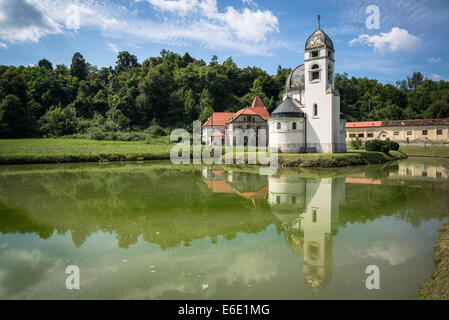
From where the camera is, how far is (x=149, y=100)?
202 feet

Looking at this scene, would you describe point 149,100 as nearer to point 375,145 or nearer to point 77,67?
point 77,67

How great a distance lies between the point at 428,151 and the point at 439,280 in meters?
42.0

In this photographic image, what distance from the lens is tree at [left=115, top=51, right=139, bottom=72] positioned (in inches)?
3506

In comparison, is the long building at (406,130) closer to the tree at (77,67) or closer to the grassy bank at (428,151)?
the grassy bank at (428,151)

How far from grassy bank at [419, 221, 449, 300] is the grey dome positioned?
78.8 ft

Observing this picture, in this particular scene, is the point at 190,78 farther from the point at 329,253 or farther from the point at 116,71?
the point at 329,253

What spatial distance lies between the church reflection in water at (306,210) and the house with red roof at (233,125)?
28544mm

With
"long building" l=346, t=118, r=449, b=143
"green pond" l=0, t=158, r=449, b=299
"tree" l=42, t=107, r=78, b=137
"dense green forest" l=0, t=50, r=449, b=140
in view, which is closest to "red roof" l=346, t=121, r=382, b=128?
"long building" l=346, t=118, r=449, b=143

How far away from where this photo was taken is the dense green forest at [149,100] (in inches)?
1976

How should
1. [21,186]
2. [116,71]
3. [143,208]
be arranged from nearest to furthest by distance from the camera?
[143,208]
[21,186]
[116,71]

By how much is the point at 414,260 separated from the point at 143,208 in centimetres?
823
